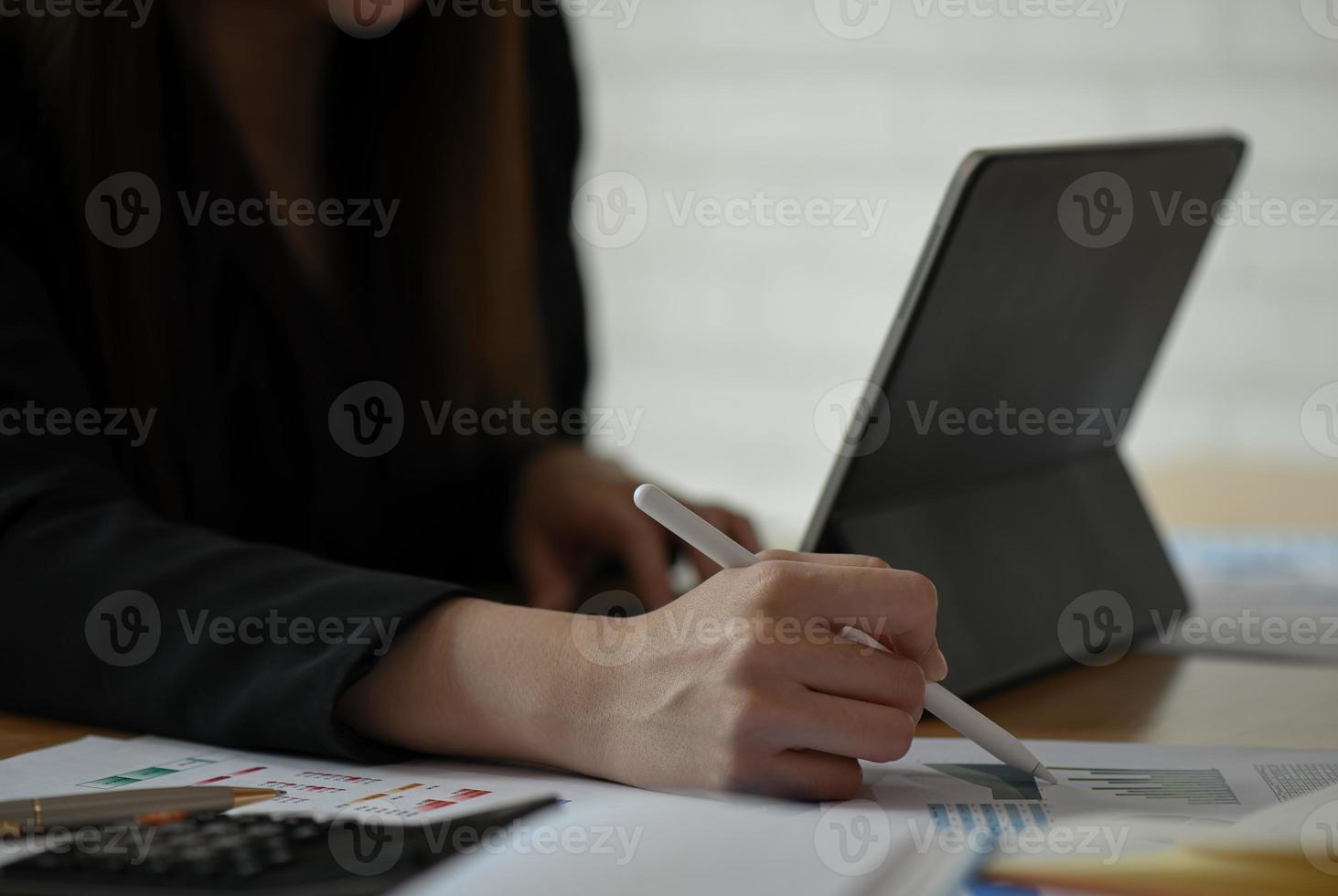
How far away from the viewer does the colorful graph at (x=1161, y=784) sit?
1.74ft

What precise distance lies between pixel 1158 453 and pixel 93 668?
1.76 m

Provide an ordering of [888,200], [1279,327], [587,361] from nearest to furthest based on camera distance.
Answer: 1. [587,361]
2. [1279,327]
3. [888,200]

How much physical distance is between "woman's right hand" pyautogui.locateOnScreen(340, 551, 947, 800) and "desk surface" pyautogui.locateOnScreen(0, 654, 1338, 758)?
14cm

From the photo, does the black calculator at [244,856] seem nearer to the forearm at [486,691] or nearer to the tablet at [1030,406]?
the forearm at [486,691]

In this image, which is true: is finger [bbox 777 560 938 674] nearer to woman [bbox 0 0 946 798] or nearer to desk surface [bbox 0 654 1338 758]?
woman [bbox 0 0 946 798]

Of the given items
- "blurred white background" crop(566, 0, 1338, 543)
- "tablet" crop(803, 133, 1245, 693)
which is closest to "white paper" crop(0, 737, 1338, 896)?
"tablet" crop(803, 133, 1245, 693)

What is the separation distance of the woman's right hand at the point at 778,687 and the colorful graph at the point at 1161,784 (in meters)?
0.08

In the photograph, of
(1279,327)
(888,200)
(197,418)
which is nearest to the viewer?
(197,418)

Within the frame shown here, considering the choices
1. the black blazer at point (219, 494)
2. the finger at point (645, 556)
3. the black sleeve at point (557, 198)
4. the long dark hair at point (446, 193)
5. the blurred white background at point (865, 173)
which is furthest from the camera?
the blurred white background at point (865, 173)

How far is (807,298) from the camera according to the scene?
7.32ft

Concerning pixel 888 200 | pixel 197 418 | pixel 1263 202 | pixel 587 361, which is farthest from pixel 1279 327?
pixel 197 418

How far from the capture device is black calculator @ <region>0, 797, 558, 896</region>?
0.40m

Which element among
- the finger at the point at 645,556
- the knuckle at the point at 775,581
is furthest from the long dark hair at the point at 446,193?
the knuckle at the point at 775,581

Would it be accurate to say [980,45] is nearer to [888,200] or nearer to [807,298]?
[888,200]
